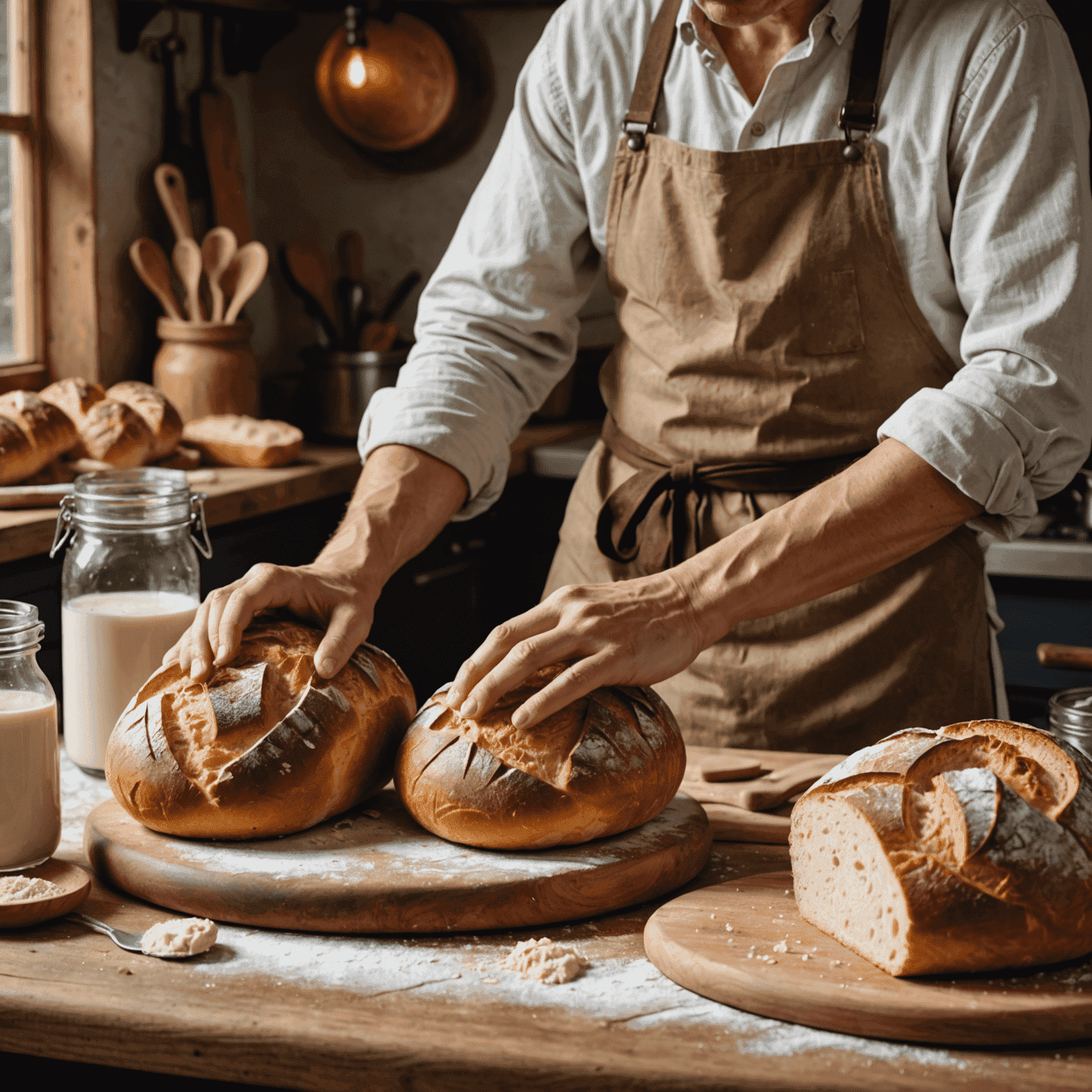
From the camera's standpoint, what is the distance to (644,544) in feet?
5.81

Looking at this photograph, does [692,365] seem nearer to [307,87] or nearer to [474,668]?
[474,668]

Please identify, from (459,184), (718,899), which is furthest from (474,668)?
(459,184)

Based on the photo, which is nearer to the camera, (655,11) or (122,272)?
(655,11)

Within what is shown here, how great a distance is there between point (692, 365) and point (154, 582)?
70 cm

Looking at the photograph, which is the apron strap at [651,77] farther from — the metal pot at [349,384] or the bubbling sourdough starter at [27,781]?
the metal pot at [349,384]

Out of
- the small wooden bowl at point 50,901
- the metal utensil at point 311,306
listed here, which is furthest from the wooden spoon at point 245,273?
the small wooden bowl at point 50,901

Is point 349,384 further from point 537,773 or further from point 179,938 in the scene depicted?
point 179,938

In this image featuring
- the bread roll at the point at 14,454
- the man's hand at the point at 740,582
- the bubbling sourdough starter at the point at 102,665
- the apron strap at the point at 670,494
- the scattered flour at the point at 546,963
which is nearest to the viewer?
the scattered flour at the point at 546,963

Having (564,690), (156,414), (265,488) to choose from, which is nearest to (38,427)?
(156,414)

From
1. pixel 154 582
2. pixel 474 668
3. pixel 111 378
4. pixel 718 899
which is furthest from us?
pixel 111 378

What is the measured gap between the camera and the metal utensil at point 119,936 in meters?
0.96

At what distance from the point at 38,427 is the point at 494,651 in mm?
1543

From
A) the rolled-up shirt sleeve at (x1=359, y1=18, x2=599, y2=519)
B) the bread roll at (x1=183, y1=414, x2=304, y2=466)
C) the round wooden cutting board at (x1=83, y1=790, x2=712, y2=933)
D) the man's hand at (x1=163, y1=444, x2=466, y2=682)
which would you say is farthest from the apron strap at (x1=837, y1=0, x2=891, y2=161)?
the bread roll at (x1=183, y1=414, x2=304, y2=466)

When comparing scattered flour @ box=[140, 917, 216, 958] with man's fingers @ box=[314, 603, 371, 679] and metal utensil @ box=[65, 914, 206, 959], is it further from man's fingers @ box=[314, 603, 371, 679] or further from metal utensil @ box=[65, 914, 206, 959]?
man's fingers @ box=[314, 603, 371, 679]
